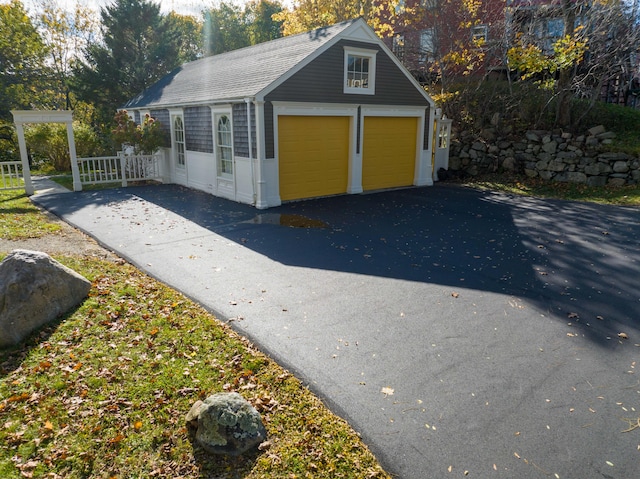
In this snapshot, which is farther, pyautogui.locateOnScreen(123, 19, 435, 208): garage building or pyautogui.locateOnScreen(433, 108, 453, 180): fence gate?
pyautogui.locateOnScreen(433, 108, 453, 180): fence gate

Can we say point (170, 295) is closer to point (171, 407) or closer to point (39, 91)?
point (171, 407)

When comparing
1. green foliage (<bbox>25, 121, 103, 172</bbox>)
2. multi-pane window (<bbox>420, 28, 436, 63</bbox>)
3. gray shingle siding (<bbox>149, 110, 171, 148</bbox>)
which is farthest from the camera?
green foliage (<bbox>25, 121, 103, 172</bbox>)

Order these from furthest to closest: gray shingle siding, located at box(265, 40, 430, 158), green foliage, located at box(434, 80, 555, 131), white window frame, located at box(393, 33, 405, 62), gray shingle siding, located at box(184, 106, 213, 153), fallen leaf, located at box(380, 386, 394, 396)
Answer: white window frame, located at box(393, 33, 405, 62), green foliage, located at box(434, 80, 555, 131), gray shingle siding, located at box(184, 106, 213, 153), gray shingle siding, located at box(265, 40, 430, 158), fallen leaf, located at box(380, 386, 394, 396)

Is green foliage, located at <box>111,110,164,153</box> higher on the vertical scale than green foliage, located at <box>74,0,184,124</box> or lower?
lower

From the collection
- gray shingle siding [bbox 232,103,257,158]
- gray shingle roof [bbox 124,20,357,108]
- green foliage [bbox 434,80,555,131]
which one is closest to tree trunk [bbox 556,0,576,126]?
green foliage [bbox 434,80,555,131]

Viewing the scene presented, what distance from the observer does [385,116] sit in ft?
45.6

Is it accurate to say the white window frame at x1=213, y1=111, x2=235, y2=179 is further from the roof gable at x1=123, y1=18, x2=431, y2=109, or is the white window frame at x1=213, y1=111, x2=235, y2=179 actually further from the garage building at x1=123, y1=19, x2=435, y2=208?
the roof gable at x1=123, y1=18, x2=431, y2=109

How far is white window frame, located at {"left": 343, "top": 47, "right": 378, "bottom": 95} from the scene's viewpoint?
41.1 ft

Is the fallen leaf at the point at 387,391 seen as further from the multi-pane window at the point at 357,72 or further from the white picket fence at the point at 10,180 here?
the white picket fence at the point at 10,180

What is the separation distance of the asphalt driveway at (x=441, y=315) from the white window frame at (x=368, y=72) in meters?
4.16

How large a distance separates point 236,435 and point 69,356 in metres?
2.28

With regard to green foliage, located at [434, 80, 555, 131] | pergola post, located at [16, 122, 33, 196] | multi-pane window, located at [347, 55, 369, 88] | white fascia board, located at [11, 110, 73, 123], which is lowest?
pergola post, located at [16, 122, 33, 196]

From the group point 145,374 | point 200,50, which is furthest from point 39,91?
point 145,374

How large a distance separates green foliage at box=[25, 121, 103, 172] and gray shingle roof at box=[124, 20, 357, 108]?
12.5 ft
